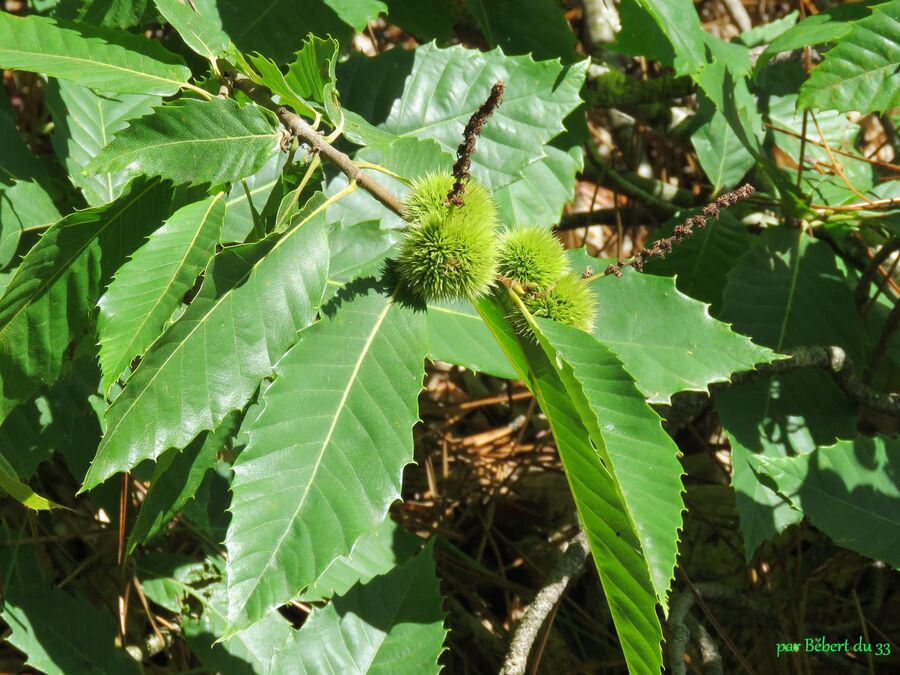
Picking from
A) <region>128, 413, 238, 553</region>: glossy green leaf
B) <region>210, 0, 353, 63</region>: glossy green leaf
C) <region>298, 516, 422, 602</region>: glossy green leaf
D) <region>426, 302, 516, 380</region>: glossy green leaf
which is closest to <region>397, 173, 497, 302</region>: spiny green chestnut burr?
<region>426, 302, 516, 380</region>: glossy green leaf

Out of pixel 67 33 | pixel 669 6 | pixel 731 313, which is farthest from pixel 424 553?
pixel 669 6

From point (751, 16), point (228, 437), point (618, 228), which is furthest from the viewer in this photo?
point (751, 16)

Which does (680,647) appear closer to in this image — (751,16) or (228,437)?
(228,437)

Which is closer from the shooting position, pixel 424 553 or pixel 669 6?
pixel 424 553

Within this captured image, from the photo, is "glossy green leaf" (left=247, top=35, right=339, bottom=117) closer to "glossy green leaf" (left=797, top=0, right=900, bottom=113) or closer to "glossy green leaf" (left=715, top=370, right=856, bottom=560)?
"glossy green leaf" (left=797, top=0, right=900, bottom=113)

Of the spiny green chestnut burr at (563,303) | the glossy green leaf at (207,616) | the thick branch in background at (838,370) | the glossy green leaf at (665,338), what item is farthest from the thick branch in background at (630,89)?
the glossy green leaf at (207,616)
